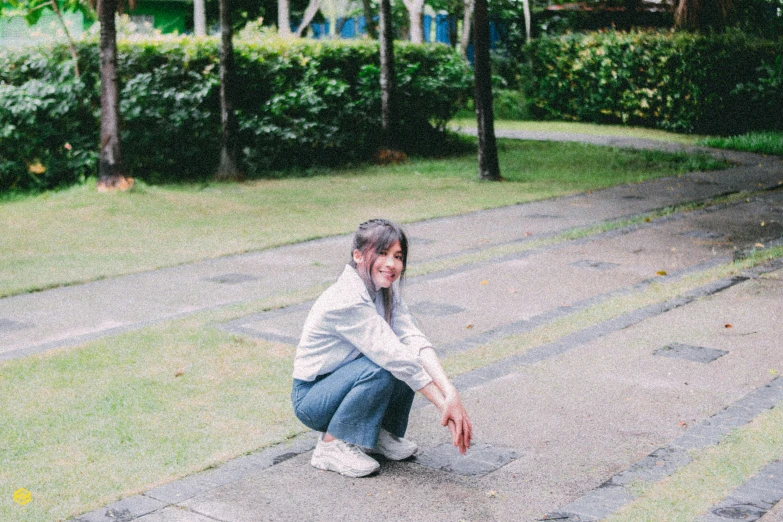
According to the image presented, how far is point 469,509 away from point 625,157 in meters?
14.0

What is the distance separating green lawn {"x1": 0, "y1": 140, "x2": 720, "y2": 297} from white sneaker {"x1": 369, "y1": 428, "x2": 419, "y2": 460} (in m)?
4.93

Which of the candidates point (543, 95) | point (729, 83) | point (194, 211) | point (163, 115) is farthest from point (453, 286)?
point (543, 95)

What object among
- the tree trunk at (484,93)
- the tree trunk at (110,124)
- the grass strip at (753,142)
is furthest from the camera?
the grass strip at (753,142)

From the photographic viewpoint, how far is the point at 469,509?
3986 millimetres

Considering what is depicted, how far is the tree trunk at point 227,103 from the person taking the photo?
14.5 meters

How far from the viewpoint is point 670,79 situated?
2139 cm

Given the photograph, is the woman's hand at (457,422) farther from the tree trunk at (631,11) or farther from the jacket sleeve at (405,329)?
the tree trunk at (631,11)

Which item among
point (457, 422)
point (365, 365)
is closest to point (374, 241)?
point (365, 365)

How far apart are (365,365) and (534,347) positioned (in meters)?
2.35

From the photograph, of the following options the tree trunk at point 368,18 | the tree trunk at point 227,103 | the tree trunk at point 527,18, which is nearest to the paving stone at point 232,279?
the tree trunk at point 227,103

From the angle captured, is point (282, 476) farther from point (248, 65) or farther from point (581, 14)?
point (581, 14)

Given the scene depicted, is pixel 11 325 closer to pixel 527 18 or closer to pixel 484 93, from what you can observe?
pixel 484 93

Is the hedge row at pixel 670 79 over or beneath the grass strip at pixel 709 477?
over

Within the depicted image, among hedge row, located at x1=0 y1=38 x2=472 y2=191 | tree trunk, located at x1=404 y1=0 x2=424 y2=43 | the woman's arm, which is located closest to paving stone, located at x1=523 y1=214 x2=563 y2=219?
hedge row, located at x1=0 y1=38 x2=472 y2=191
